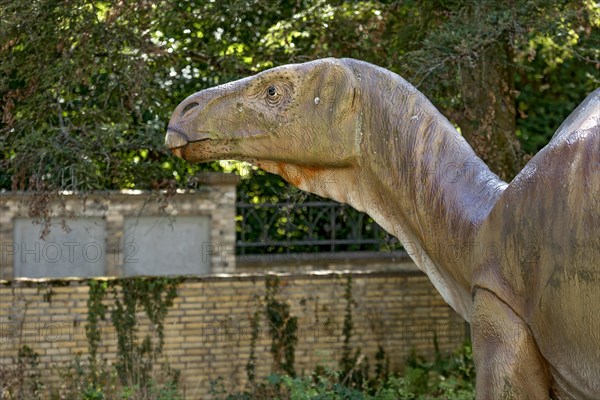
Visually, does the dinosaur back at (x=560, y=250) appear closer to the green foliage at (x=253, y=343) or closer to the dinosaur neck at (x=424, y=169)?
the dinosaur neck at (x=424, y=169)

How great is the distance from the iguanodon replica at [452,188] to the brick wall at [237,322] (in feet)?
16.5

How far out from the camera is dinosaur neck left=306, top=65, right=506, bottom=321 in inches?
162

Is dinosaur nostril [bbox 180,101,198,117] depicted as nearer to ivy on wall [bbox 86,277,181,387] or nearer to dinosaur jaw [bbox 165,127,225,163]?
dinosaur jaw [bbox 165,127,225,163]

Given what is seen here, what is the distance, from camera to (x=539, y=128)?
13727mm

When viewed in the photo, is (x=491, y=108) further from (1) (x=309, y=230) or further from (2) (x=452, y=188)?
(2) (x=452, y=188)

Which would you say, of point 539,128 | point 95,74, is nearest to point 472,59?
point 95,74

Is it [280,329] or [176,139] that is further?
[280,329]

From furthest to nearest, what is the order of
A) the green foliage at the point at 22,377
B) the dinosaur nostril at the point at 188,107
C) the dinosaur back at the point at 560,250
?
the green foliage at the point at 22,377, the dinosaur nostril at the point at 188,107, the dinosaur back at the point at 560,250

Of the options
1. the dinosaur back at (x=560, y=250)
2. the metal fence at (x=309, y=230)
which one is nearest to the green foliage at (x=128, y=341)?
the metal fence at (x=309, y=230)

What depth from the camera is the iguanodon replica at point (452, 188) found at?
11.8ft

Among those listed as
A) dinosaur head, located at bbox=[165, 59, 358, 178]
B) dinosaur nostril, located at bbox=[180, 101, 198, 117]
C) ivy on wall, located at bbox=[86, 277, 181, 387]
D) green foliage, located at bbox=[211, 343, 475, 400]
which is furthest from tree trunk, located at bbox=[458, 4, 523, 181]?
dinosaur nostril, located at bbox=[180, 101, 198, 117]

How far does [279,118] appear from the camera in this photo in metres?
4.19

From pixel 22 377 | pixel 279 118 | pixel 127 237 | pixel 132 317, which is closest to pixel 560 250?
pixel 279 118

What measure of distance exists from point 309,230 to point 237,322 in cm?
206
